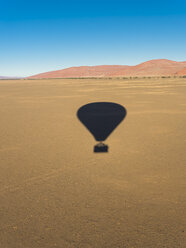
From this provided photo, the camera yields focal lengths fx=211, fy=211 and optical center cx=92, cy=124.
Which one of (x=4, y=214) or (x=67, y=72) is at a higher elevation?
(x=67, y=72)

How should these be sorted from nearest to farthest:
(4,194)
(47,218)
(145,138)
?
(47,218)
(4,194)
(145,138)

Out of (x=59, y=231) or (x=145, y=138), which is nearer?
(x=59, y=231)

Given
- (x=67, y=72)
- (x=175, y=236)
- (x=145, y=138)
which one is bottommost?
(x=175, y=236)

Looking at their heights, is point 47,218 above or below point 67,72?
below

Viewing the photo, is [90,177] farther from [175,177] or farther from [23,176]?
[175,177]

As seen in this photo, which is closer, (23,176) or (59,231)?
(59,231)

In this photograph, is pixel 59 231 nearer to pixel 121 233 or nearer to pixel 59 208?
pixel 59 208

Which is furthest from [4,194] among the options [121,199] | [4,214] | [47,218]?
[121,199]

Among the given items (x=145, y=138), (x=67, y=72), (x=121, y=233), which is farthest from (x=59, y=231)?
(x=67, y=72)

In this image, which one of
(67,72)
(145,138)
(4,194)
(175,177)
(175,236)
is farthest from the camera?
(67,72)
